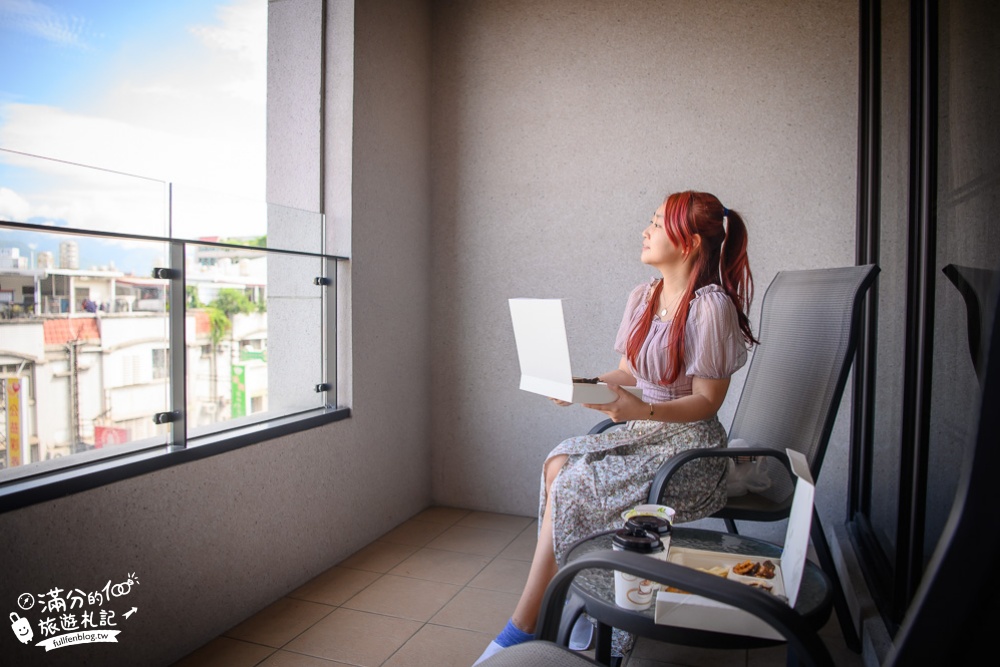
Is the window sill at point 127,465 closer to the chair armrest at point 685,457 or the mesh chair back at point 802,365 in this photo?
the chair armrest at point 685,457

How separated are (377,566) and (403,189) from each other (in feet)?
5.83

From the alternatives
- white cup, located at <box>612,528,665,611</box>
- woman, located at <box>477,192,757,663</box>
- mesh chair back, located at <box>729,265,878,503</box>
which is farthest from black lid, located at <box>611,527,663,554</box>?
mesh chair back, located at <box>729,265,878,503</box>

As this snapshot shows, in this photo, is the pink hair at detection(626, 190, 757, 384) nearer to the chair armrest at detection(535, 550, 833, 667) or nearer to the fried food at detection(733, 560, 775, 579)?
the fried food at detection(733, 560, 775, 579)

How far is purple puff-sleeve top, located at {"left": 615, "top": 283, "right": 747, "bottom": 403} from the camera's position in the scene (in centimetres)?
208

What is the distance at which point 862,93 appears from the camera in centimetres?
290

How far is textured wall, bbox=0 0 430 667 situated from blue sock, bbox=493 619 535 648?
1.01m

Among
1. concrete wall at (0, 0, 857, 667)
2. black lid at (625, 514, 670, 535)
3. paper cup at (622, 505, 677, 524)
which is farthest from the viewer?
concrete wall at (0, 0, 857, 667)

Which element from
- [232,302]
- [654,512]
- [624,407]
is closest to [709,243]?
[624,407]

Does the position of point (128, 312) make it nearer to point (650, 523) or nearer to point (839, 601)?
point (650, 523)

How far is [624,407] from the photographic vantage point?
6.43 ft

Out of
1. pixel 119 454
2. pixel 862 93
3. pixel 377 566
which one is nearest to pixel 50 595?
pixel 119 454

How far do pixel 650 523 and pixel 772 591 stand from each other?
0.90 feet

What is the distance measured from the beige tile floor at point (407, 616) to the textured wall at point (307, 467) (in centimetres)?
10

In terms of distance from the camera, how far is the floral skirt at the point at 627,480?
1954mm
